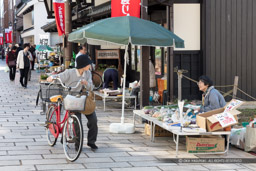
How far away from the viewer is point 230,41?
1370 centimetres

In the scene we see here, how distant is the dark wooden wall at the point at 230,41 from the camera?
13461 mm

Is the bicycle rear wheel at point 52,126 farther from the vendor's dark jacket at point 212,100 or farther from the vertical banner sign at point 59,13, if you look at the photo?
the vertical banner sign at point 59,13

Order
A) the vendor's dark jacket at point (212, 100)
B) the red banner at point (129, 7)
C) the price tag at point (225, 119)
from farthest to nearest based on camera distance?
the red banner at point (129, 7) → the vendor's dark jacket at point (212, 100) → the price tag at point (225, 119)

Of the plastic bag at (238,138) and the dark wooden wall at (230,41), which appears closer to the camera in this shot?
the plastic bag at (238,138)

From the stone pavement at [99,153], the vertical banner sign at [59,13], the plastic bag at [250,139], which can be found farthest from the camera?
the vertical banner sign at [59,13]

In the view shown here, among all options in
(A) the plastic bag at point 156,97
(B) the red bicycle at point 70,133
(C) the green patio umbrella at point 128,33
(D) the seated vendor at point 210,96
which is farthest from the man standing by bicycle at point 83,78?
(A) the plastic bag at point 156,97

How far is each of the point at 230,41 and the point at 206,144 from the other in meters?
6.57

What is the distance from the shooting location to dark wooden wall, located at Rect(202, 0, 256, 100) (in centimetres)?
1346

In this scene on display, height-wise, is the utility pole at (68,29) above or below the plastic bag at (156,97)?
above

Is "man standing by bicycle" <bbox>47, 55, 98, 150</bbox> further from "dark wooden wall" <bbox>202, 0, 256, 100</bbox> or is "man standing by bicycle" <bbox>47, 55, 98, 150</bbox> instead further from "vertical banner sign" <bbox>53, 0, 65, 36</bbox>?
"vertical banner sign" <bbox>53, 0, 65, 36</bbox>

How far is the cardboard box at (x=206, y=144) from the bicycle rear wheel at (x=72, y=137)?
1.82m

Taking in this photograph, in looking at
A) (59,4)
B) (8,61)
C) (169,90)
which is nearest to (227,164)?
(169,90)

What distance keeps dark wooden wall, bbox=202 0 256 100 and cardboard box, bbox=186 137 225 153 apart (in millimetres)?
5913

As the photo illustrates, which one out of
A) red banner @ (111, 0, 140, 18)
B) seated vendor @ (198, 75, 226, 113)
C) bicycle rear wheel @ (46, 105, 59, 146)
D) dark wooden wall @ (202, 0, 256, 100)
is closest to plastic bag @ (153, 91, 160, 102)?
dark wooden wall @ (202, 0, 256, 100)
